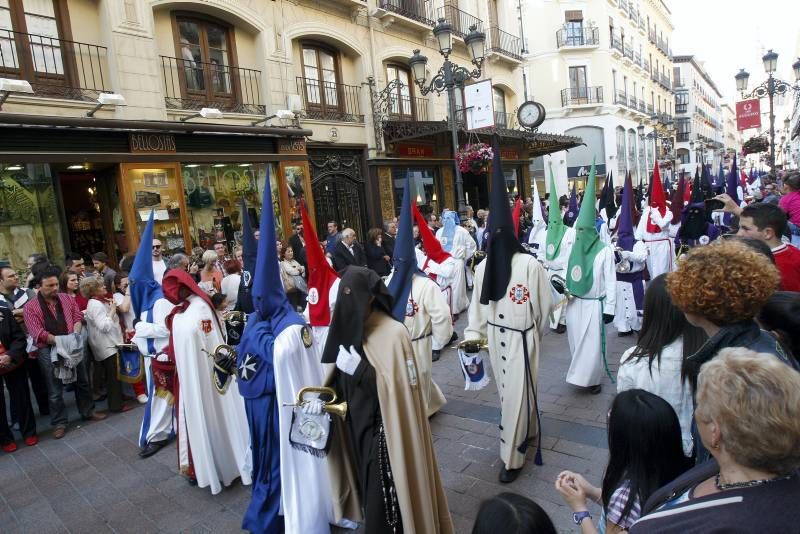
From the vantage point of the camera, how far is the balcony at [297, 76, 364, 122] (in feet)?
45.0

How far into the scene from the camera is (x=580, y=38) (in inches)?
1222

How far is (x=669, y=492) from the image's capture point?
5.22ft

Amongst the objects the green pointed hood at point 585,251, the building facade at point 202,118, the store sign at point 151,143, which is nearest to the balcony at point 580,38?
the building facade at point 202,118

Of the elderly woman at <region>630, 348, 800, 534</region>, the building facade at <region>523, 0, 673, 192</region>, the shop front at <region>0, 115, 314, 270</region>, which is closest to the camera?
the elderly woman at <region>630, 348, 800, 534</region>

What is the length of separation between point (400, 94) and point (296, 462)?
49.3ft

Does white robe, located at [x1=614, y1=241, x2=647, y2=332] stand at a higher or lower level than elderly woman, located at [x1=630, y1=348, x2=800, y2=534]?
lower

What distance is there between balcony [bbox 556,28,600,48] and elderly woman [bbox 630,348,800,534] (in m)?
33.6

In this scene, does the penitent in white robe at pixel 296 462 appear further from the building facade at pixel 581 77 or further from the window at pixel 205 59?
the building facade at pixel 581 77

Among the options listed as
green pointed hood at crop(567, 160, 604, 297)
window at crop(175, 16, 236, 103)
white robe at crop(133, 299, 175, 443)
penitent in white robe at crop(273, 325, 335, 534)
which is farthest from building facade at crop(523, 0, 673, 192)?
penitent in white robe at crop(273, 325, 335, 534)

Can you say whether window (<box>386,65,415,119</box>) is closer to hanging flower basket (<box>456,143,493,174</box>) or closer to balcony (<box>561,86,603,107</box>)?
hanging flower basket (<box>456,143,493,174</box>)

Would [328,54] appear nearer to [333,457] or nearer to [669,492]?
[333,457]

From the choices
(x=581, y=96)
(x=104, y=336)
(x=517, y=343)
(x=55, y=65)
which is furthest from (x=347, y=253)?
(x=581, y=96)

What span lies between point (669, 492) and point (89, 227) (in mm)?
12207

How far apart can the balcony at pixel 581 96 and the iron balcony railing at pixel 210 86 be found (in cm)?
2373
